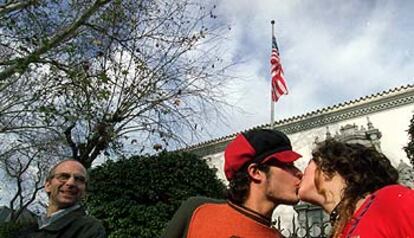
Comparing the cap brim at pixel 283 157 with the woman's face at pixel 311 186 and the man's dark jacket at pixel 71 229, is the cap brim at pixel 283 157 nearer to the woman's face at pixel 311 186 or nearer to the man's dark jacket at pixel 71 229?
the woman's face at pixel 311 186

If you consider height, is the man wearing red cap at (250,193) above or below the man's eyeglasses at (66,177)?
below

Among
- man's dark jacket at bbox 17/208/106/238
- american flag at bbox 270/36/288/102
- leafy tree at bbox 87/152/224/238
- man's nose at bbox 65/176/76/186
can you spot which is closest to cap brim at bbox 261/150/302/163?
man's dark jacket at bbox 17/208/106/238

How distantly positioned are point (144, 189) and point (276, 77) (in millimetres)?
6598

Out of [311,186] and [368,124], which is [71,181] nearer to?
[311,186]

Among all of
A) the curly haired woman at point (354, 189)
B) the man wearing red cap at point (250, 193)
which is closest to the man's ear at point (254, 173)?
the man wearing red cap at point (250, 193)

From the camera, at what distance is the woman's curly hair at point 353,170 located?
5.67 ft

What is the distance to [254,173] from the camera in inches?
83.0

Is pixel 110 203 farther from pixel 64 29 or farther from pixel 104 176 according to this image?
pixel 64 29

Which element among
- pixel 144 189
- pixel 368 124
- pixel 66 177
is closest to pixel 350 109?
pixel 368 124

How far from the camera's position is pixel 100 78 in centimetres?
792

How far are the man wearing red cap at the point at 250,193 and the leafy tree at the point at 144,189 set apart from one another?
824cm

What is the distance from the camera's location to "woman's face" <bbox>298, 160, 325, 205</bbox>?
6.08 ft

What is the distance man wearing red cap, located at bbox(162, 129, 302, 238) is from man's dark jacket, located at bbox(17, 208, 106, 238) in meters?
0.93

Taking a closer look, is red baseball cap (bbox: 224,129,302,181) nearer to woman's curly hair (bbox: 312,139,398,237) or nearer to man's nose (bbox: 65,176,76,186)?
woman's curly hair (bbox: 312,139,398,237)
